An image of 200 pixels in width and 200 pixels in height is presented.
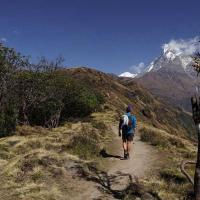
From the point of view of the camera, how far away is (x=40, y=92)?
44875 millimetres

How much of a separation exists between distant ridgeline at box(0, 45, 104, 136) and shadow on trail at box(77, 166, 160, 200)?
1978 centimetres

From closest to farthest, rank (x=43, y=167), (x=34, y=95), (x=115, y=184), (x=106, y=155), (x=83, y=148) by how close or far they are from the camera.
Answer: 1. (x=115, y=184)
2. (x=43, y=167)
3. (x=106, y=155)
4. (x=83, y=148)
5. (x=34, y=95)

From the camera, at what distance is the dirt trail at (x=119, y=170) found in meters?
16.6

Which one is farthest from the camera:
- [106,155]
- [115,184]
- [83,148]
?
[83,148]

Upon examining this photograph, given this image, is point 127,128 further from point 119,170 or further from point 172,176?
point 172,176

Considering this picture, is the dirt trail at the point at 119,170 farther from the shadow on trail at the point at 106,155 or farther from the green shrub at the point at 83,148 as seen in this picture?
the green shrub at the point at 83,148

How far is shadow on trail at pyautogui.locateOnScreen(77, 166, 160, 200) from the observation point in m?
15.8

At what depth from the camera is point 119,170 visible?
19984 millimetres

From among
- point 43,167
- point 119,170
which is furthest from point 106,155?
point 43,167

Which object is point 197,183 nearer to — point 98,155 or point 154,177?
point 154,177

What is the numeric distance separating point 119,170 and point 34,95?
26.4 meters

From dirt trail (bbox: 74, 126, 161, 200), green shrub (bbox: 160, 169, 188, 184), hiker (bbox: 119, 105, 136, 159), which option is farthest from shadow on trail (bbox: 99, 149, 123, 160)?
green shrub (bbox: 160, 169, 188, 184)

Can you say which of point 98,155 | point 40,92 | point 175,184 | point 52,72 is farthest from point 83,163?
point 52,72

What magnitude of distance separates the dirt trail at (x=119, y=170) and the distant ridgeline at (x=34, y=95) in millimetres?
14724
